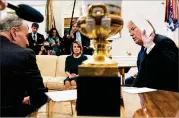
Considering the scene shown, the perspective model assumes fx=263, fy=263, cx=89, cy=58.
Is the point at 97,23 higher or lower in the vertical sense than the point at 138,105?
higher

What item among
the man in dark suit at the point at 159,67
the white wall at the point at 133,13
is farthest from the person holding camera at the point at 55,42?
the man in dark suit at the point at 159,67

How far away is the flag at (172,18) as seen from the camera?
4.48 metres

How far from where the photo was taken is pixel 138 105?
1040mm

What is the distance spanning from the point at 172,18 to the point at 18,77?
3899mm

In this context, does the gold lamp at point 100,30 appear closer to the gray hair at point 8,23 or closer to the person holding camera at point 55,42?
the gray hair at point 8,23

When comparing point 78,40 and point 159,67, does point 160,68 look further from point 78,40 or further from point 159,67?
point 78,40

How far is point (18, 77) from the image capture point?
1189mm

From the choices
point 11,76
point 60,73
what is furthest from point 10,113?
point 60,73

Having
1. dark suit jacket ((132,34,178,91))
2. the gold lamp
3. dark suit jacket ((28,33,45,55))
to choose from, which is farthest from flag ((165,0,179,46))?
the gold lamp

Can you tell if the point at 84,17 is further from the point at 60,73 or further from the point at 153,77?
the point at 60,73

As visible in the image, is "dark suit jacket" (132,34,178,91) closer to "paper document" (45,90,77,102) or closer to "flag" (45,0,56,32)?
"paper document" (45,90,77,102)

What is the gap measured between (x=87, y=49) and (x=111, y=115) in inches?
171

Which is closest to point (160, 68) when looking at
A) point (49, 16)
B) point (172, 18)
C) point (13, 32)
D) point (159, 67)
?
point (159, 67)

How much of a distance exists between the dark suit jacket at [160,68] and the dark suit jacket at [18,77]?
95 cm
